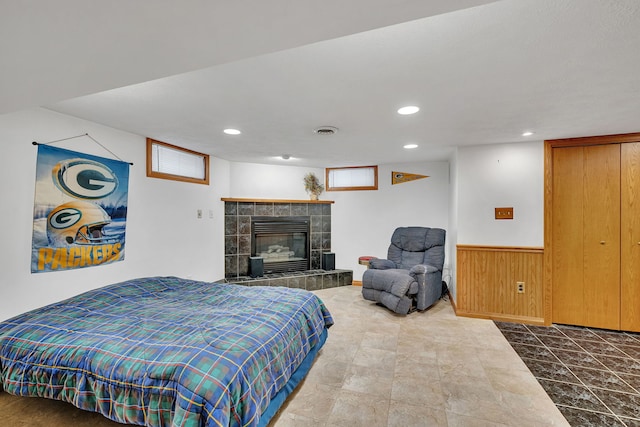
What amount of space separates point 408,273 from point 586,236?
6.68ft

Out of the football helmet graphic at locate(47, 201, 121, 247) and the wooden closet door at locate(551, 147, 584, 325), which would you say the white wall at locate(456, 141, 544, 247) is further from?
the football helmet graphic at locate(47, 201, 121, 247)

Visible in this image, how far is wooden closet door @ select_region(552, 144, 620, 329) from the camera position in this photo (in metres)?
3.34

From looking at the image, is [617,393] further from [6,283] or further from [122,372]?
[6,283]

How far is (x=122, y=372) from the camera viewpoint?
1561 millimetres

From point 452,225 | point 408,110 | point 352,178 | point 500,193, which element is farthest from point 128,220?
point 500,193

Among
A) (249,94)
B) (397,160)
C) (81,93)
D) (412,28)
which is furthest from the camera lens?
(397,160)

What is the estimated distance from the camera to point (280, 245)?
5.54 metres

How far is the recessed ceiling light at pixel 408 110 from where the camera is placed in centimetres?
244

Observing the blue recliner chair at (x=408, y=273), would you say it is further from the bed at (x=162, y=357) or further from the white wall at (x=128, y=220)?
the white wall at (x=128, y=220)

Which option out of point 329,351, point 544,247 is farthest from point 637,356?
point 329,351

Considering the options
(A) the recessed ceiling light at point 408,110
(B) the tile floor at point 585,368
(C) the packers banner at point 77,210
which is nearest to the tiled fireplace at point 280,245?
(C) the packers banner at point 77,210

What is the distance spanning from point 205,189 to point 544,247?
4559 mm

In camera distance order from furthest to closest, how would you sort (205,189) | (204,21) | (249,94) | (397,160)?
(397,160)
(205,189)
(249,94)
(204,21)

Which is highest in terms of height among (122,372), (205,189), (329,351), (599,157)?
(599,157)
